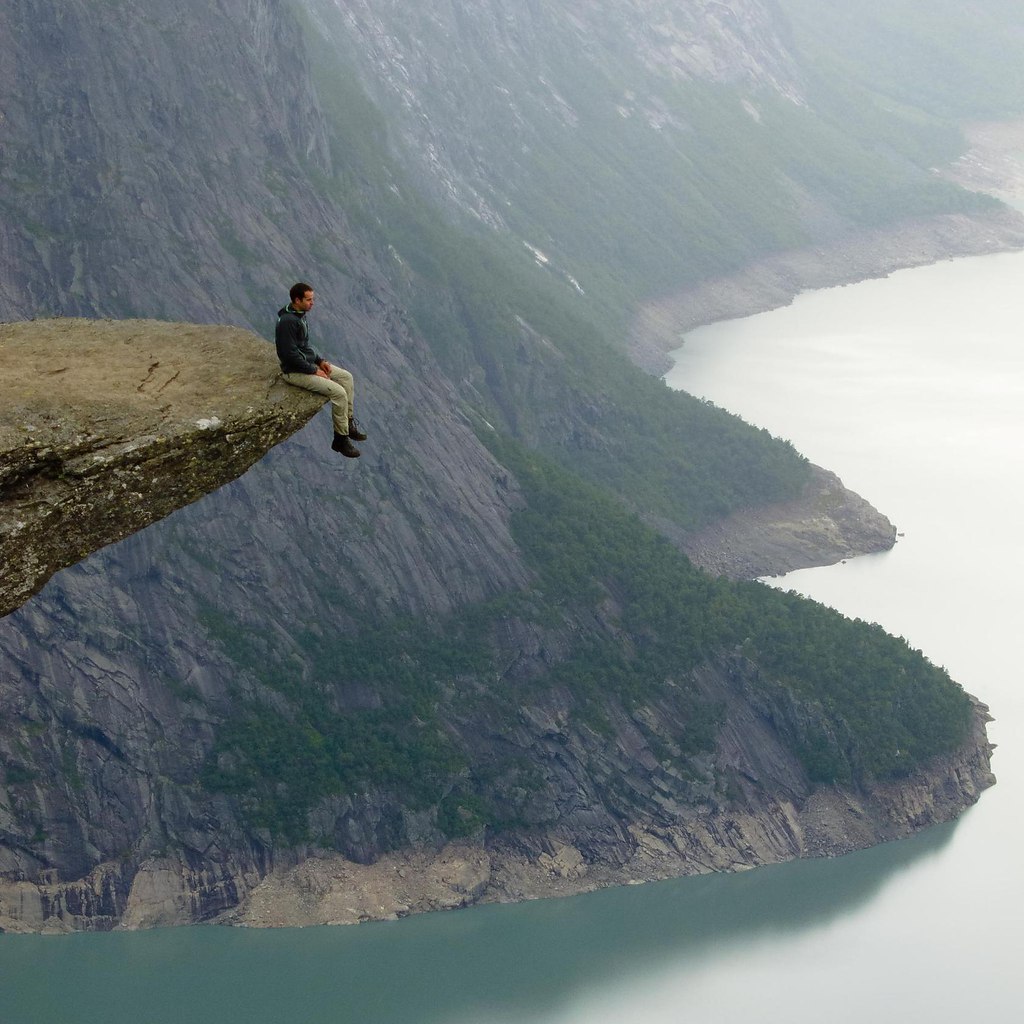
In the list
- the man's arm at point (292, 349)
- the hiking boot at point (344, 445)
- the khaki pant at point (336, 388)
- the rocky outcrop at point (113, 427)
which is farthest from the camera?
the hiking boot at point (344, 445)

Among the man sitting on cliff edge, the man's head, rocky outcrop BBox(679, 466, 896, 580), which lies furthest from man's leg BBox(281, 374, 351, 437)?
rocky outcrop BBox(679, 466, 896, 580)

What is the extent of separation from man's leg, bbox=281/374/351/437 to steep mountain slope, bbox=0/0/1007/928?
190 feet

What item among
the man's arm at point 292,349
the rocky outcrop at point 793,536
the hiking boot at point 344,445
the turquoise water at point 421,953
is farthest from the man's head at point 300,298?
the rocky outcrop at point 793,536

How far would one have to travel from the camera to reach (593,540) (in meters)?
102

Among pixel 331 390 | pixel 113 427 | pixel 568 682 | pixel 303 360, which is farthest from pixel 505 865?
pixel 113 427

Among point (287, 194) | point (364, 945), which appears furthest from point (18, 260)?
point (364, 945)

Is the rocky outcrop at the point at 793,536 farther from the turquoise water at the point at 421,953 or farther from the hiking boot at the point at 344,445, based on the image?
the hiking boot at the point at 344,445

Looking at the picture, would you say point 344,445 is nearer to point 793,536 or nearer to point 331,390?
point 331,390

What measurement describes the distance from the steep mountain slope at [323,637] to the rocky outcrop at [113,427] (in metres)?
59.1

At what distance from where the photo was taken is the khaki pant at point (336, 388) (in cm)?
2875

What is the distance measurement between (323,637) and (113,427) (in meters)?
66.5

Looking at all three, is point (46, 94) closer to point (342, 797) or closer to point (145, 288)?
point (145, 288)

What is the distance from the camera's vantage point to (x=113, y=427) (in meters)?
26.3

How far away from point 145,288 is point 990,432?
89717 millimetres
